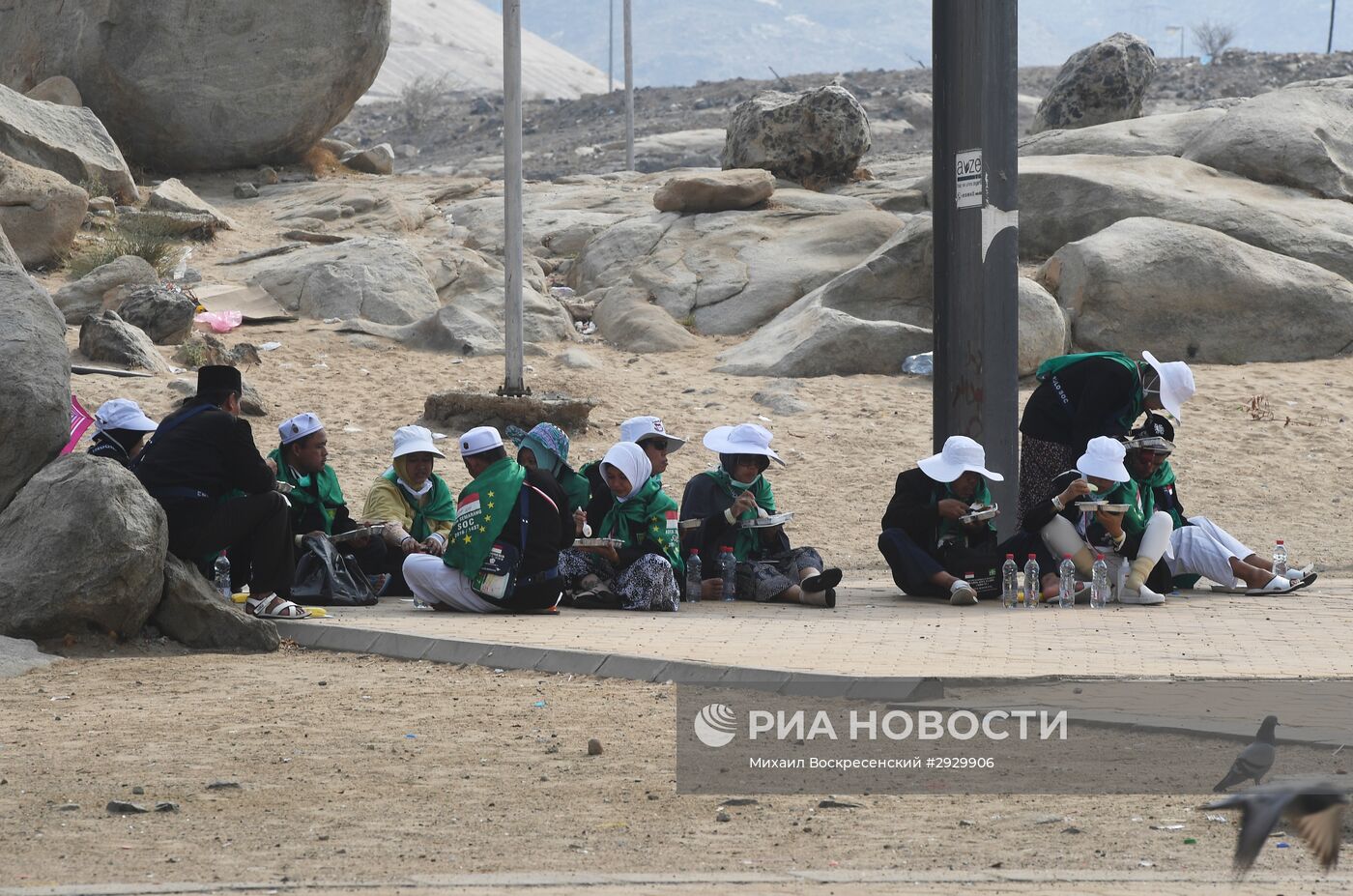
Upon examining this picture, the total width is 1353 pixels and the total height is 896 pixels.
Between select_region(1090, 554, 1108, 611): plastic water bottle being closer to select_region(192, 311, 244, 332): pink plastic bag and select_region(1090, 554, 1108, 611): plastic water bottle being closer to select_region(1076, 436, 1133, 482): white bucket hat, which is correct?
select_region(1076, 436, 1133, 482): white bucket hat

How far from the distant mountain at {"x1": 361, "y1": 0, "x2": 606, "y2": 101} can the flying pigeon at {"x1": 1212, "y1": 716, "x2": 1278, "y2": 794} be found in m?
79.7

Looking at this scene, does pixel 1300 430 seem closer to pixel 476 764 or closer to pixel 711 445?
pixel 711 445

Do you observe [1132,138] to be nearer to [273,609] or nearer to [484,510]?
[484,510]

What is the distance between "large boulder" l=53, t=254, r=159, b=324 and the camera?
17172 millimetres

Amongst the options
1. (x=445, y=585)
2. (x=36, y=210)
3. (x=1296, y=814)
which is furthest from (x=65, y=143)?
(x=1296, y=814)

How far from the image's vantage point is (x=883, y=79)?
56469 millimetres

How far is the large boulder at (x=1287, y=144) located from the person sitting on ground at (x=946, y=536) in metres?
11.5

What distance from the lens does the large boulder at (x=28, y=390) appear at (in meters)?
8.57

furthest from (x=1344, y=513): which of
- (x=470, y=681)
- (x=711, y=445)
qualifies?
(x=470, y=681)

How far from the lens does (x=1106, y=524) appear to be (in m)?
9.76

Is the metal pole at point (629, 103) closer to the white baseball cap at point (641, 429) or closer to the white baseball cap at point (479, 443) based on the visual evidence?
the white baseball cap at point (641, 429)

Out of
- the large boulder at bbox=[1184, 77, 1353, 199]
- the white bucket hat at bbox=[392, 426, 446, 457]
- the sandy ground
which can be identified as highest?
the large boulder at bbox=[1184, 77, 1353, 199]

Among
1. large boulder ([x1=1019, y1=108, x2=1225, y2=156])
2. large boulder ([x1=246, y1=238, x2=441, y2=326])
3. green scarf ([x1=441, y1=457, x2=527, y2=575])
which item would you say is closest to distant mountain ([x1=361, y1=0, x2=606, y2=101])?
large boulder ([x1=1019, y1=108, x2=1225, y2=156])

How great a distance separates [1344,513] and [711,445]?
22.1 ft
